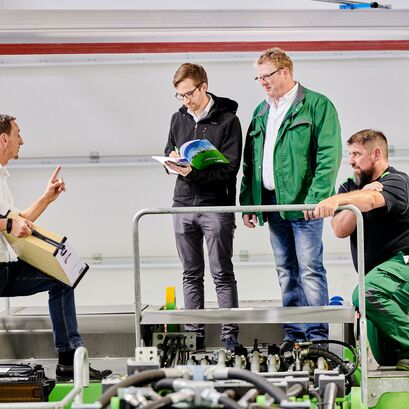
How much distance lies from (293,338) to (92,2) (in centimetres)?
371

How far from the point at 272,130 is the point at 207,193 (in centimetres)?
57

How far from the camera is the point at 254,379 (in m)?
3.14

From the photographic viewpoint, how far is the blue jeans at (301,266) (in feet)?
17.8

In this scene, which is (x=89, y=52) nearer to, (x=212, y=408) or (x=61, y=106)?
(x=61, y=106)

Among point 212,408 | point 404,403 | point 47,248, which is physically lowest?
point 404,403

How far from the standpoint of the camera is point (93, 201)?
24.3ft

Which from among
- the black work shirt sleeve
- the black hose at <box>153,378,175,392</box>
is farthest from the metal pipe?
the black work shirt sleeve

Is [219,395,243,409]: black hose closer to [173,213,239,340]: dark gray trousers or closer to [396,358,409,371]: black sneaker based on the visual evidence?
[396,358,409,371]: black sneaker

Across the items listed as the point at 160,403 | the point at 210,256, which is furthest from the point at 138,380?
the point at 210,256

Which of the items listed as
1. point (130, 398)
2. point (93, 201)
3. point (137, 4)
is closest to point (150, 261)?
point (93, 201)

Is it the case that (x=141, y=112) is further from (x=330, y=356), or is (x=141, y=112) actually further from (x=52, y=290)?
(x=330, y=356)

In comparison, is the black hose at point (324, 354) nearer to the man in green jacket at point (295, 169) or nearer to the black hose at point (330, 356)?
the black hose at point (330, 356)

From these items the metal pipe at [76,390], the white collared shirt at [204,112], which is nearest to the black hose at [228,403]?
the metal pipe at [76,390]

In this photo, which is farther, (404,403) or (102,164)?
(102,164)
